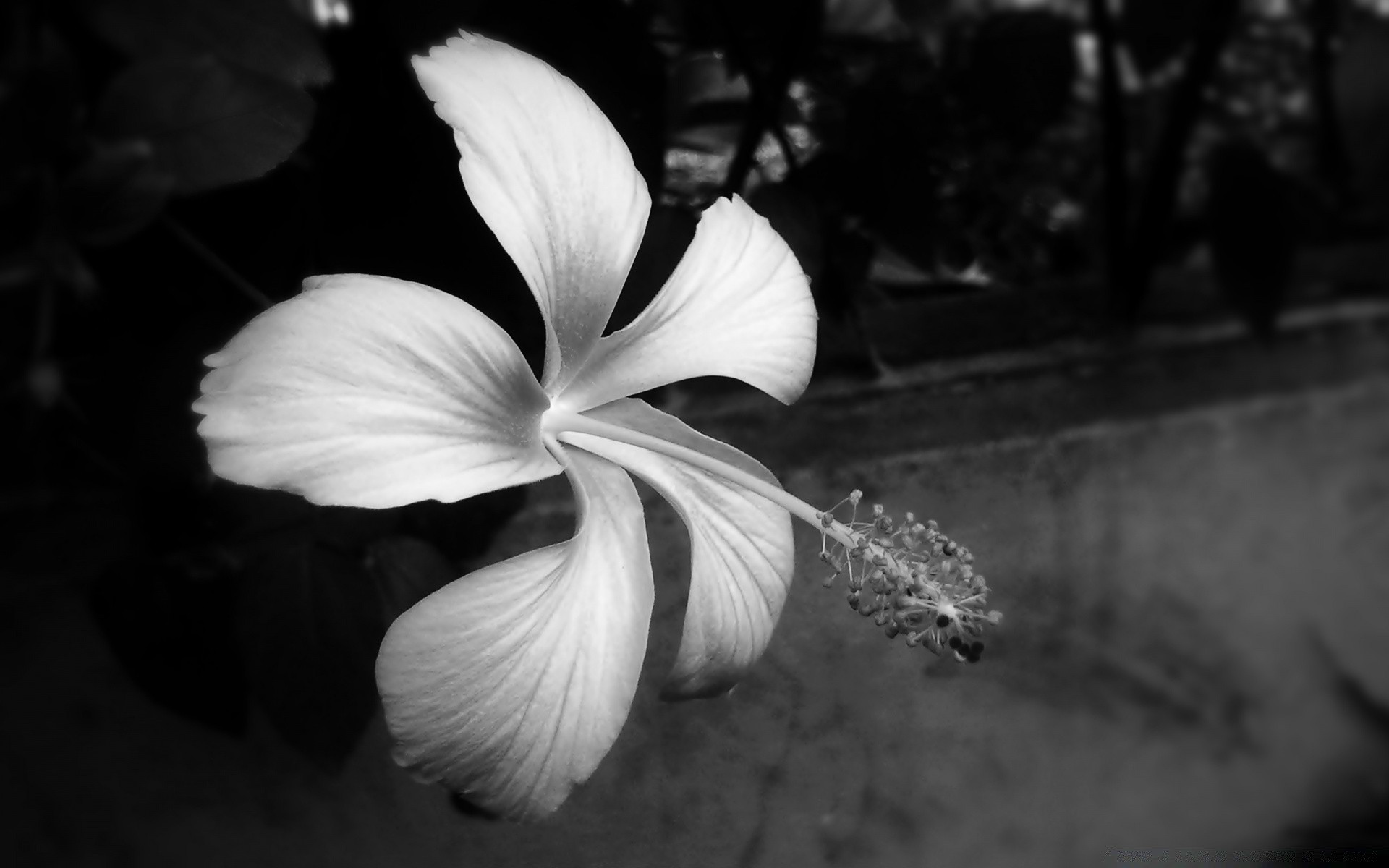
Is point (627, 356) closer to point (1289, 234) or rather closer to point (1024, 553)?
point (1024, 553)

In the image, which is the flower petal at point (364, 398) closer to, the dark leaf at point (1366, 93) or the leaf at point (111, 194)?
the leaf at point (111, 194)

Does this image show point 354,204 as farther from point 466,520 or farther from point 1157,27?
point 1157,27

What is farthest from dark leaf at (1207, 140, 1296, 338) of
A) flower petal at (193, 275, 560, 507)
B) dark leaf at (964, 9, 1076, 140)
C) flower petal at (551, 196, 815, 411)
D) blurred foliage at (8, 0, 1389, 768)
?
flower petal at (193, 275, 560, 507)

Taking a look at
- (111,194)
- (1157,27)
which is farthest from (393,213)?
(1157,27)

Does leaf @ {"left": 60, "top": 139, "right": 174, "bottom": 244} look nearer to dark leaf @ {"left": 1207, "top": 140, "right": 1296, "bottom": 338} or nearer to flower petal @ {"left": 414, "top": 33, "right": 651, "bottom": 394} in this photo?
flower petal @ {"left": 414, "top": 33, "right": 651, "bottom": 394}

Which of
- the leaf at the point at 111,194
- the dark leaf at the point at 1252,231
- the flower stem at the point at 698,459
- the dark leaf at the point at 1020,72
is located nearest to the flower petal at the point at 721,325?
the flower stem at the point at 698,459

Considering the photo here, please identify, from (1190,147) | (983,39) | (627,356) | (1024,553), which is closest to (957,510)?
(1024,553)
